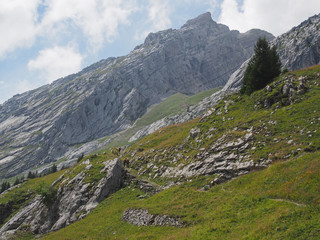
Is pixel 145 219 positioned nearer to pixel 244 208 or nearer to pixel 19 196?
pixel 244 208

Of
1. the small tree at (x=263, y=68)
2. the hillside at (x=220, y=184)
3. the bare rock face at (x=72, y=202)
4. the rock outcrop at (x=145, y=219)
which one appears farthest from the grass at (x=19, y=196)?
the small tree at (x=263, y=68)

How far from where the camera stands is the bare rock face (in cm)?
4084

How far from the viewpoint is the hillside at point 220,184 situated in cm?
1689

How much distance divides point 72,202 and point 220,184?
32.6m

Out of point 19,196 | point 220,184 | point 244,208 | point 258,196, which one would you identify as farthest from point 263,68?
point 19,196

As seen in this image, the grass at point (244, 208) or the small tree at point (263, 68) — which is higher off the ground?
the small tree at point (263, 68)

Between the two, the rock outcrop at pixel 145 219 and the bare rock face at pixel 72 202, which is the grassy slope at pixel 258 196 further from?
the bare rock face at pixel 72 202

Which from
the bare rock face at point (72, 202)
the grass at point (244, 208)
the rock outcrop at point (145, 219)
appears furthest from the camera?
the bare rock face at point (72, 202)

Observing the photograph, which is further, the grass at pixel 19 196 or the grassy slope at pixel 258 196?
the grass at pixel 19 196

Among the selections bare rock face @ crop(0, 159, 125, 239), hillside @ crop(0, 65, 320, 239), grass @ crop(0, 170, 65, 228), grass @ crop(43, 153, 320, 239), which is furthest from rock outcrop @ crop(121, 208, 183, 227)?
grass @ crop(0, 170, 65, 228)

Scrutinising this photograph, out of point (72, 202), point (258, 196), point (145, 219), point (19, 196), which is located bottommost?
point (145, 219)

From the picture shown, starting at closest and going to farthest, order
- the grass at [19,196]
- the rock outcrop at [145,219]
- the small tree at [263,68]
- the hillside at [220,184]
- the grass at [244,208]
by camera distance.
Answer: the grass at [244,208], the hillside at [220,184], the rock outcrop at [145,219], the small tree at [263,68], the grass at [19,196]

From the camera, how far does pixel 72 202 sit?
143 feet

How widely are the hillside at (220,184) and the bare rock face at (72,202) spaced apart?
0.74 feet
